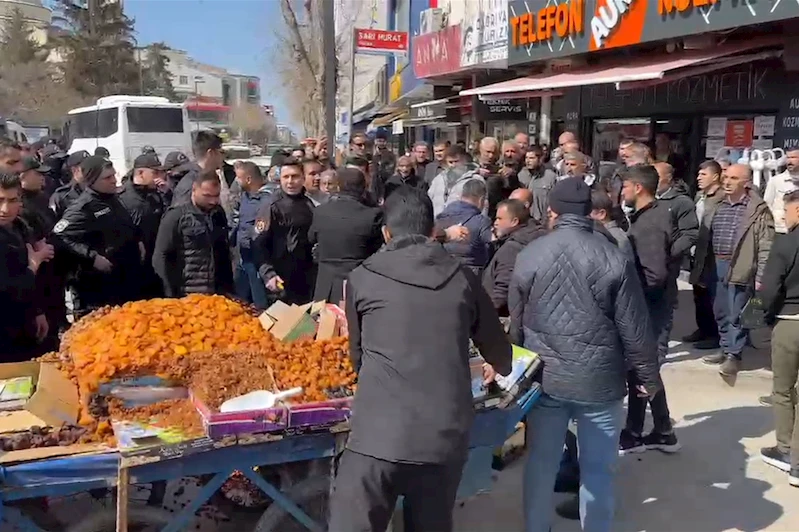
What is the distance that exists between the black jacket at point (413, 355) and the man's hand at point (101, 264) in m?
2.90

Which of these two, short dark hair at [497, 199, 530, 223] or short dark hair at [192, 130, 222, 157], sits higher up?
short dark hair at [192, 130, 222, 157]

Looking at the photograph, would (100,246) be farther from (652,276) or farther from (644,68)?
(644,68)

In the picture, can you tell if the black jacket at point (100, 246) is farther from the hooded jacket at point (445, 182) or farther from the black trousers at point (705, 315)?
the black trousers at point (705, 315)

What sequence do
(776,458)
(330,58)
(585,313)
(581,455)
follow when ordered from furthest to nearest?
1. (330,58)
2. (776,458)
3. (581,455)
4. (585,313)

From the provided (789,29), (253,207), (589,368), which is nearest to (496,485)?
(589,368)

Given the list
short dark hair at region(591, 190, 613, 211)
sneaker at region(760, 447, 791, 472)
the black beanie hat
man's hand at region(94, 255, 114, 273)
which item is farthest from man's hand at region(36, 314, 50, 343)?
sneaker at region(760, 447, 791, 472)

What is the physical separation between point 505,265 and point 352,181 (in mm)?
1347

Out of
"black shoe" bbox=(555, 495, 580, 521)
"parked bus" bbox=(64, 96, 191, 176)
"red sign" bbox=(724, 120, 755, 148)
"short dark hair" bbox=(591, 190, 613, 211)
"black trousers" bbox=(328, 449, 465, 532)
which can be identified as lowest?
"black shoe" bbox=(555, 495, 580, 521)

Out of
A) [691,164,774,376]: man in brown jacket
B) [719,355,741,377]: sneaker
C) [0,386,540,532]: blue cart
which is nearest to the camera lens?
[0,386,540,532]: blue cart

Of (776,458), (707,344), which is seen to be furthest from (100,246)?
(707,344)

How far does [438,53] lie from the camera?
16594 millimetres

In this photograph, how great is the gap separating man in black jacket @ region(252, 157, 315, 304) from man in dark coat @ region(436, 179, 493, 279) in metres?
1.27

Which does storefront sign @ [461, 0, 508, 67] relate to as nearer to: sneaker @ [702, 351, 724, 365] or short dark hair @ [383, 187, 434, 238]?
sneaker @ [702, 351, 724, 365]

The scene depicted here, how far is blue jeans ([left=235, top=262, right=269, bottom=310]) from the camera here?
7.48 m
